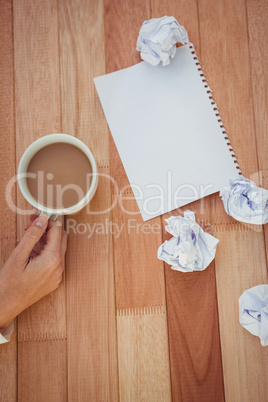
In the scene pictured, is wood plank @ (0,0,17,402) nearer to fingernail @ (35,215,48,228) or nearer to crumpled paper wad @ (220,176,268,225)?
fingernail @ (35,215,48,228)

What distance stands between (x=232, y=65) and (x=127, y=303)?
0.51 m

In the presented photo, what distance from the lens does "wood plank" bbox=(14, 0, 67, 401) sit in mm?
688

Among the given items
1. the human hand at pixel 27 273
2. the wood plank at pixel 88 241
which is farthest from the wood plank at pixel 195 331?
the human hand at pixel 27 273

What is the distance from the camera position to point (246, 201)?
0.69 metres

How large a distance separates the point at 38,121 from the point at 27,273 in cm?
30

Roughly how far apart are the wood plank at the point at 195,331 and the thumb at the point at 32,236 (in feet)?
0.77

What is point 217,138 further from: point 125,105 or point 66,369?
point 66,369

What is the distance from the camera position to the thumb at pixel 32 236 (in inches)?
25.1

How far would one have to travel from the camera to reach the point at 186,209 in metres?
0.73

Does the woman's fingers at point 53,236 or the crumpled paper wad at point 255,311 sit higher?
the woman's fingers at point 53,236

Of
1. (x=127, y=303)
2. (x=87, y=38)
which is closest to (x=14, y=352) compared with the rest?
(x=127, y=303)

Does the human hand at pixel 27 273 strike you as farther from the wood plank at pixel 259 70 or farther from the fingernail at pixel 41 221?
the wood plank at pixel 259 70

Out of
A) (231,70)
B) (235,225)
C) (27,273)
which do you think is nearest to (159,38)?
(231,70)
